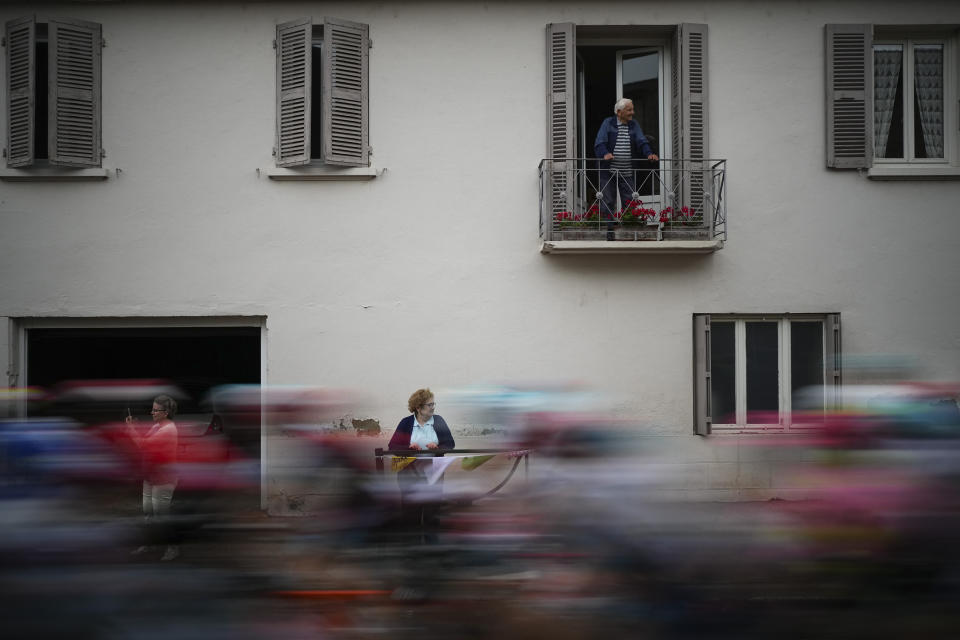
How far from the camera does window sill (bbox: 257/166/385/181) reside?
342 inches

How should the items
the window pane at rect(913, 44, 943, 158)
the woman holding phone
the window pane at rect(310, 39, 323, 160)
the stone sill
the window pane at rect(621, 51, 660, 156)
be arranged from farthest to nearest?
1. the window pane at rect(621, 51, 660, 156)
2. the window pane at rect(913, 44, 943, 158)
3. the window pane at rect(310, 39, 323, 160)
4. the stone sill
5. the woman holding phone

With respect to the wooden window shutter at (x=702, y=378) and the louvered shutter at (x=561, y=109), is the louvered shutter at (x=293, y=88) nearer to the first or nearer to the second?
the louvered shutter at (x=561, y=109)

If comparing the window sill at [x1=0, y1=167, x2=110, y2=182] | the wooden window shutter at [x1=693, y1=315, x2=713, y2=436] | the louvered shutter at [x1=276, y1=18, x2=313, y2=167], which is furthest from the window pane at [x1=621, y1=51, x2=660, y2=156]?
the window sill at [x1=0, y1=167, x2=110, y2=182]

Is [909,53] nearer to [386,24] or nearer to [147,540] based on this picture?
[386,24]

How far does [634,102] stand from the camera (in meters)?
9.50

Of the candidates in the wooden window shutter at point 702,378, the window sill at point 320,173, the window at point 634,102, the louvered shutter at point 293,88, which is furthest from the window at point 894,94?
the louvered shutter at point 293,88

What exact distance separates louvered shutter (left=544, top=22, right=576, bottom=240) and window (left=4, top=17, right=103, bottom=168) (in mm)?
5039

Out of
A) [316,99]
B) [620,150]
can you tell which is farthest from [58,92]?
[620,150]

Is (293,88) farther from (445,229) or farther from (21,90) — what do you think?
(21,90)

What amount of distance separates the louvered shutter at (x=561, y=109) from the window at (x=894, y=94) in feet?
9.54

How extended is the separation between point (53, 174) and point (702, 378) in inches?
295

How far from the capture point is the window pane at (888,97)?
9.10m

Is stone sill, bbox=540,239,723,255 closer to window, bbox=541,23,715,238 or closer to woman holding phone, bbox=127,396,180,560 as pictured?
window, bbox=541,23,715,238

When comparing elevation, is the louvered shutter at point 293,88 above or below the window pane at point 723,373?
above
